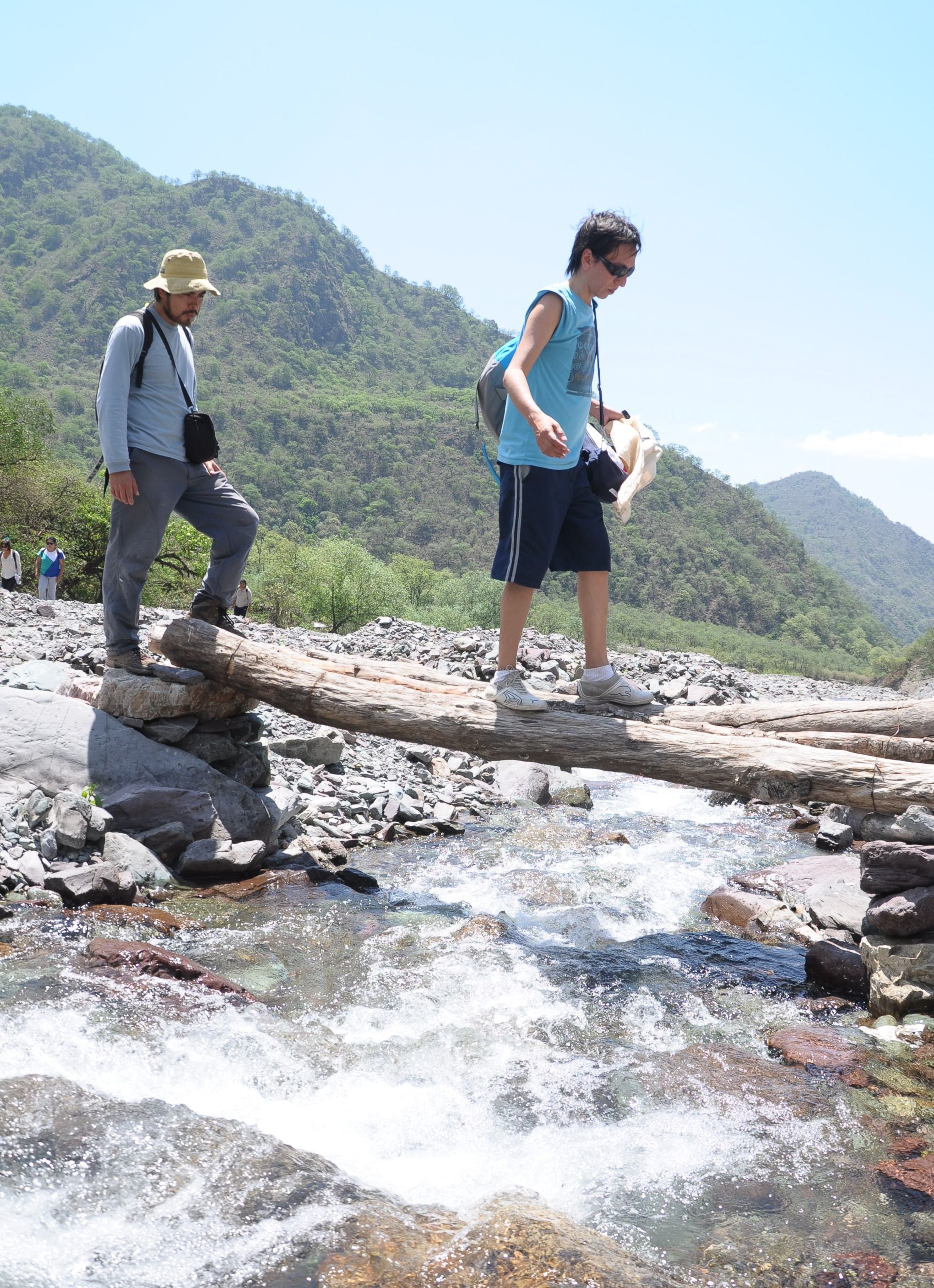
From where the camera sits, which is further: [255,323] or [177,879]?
[255,323]

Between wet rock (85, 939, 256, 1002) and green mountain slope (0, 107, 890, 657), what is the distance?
71932 millimetres

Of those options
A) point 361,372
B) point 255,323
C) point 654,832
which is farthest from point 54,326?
point 654,832

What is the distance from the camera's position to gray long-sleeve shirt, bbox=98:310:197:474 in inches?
216

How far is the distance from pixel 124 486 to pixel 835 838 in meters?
6.59

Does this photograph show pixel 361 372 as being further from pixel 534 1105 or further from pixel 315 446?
pixel 534 1105

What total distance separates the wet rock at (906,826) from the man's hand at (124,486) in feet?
14.3

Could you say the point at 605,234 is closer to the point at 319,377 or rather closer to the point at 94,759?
the point at 94,759

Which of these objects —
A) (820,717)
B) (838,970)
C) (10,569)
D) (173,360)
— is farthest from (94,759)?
(10,569)

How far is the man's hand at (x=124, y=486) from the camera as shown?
5559 millimetres

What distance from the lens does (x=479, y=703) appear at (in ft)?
18.1

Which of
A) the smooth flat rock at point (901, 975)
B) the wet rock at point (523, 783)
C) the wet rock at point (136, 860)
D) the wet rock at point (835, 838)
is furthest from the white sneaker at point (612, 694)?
the wet rock at point (523, 783)

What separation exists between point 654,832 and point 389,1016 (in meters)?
4.95

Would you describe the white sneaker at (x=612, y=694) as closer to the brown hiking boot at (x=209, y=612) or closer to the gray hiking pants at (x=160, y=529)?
the gray hiking pants at (x=160, y=529)

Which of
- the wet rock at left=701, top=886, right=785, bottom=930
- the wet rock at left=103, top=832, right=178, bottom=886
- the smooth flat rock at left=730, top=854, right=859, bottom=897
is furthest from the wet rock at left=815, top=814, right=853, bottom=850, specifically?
the wet rock at left=103, top=832, right=178, bottom=886
